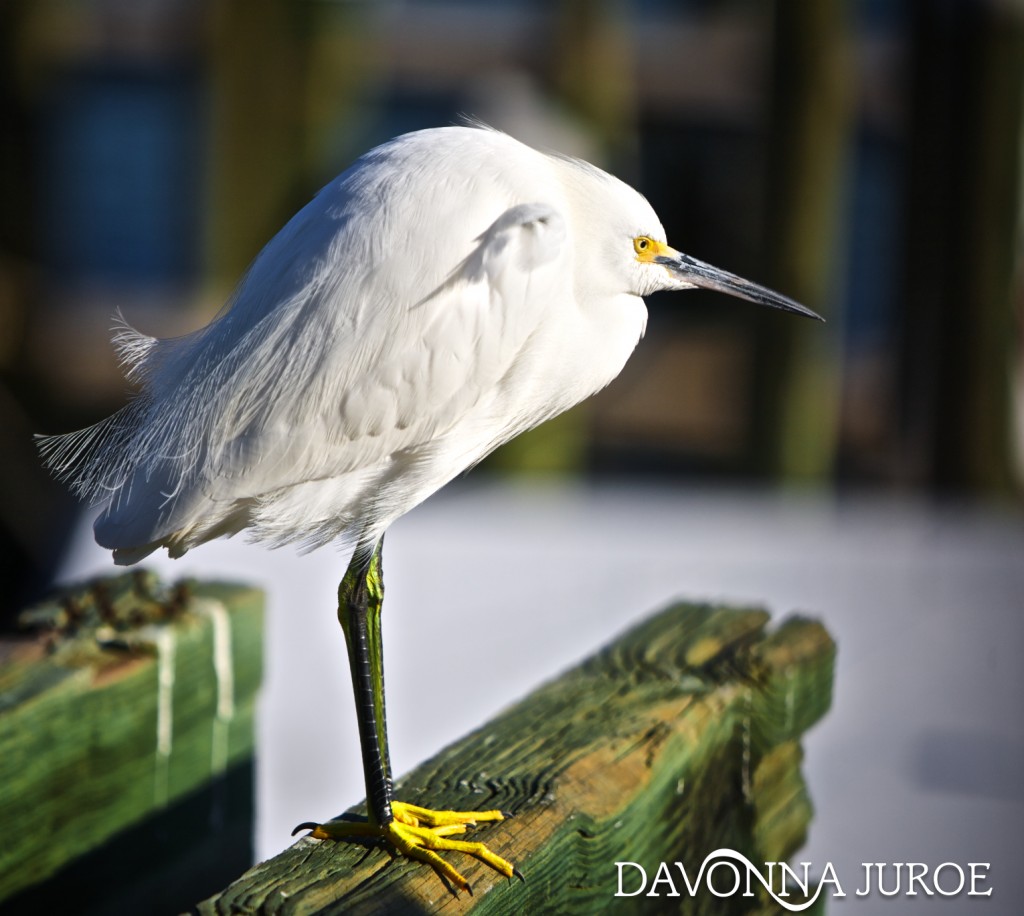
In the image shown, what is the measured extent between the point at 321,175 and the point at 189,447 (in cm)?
257

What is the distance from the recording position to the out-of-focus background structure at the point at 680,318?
2.63 metres

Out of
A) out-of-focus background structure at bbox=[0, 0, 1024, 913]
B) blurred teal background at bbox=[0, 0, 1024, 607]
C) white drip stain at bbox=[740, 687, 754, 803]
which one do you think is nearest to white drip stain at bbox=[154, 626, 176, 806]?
out-of-focus background structure at bbox=[0, 0, 1024, 913]

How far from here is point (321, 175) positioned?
4.05 meters

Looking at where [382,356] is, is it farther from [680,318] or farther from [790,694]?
[680,318]

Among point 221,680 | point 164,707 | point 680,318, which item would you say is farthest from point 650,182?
point 164,707

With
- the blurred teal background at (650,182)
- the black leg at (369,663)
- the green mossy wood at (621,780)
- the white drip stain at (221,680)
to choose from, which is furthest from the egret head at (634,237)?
the blurred teal background at (650,182)

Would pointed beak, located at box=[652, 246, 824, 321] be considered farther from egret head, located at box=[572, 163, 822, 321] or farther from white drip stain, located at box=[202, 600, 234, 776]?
white drip stain, located at box=[202, 600, 234, 776]

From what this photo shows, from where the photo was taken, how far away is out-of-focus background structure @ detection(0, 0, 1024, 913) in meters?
2.63

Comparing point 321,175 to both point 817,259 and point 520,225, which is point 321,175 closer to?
point 817,259

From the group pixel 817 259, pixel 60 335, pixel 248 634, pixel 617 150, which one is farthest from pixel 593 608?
pixel 60 335

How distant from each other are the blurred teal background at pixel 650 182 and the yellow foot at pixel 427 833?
2.00 metres

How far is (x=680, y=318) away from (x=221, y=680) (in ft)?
13.0

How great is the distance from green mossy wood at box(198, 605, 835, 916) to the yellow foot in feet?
0.04

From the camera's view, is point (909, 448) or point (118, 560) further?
point (909, 448)
